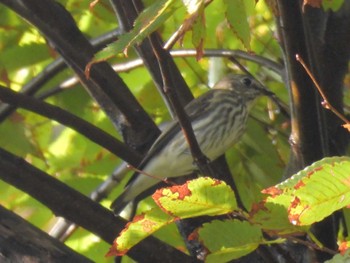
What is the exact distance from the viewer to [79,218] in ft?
8.00

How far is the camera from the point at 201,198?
1.60m

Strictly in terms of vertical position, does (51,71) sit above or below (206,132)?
above

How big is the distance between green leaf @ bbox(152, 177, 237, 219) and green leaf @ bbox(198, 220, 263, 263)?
84mm

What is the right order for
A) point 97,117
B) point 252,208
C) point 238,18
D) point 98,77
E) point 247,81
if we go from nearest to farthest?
point 252,208, point 238,18, point 98,77, point 97,117, point 247,81

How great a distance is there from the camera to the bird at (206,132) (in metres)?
3.69

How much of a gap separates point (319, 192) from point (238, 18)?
1.70 feet

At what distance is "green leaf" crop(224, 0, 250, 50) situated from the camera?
1.82 meters

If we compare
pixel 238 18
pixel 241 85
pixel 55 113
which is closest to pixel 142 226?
pixel 238 18

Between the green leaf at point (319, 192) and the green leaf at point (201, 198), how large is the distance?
11 cm

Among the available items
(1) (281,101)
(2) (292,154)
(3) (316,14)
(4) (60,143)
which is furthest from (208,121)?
(2) (292,154)

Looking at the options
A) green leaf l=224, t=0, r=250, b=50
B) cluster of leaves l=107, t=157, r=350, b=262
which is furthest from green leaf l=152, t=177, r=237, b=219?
green leaf l=224, t=0, r=250, b=50

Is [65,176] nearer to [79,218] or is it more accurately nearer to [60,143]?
[60,143]

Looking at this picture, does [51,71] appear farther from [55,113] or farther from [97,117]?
[55,113]

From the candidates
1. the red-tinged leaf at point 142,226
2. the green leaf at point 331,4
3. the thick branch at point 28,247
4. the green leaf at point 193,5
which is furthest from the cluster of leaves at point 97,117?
the thick branch at point 28,247
